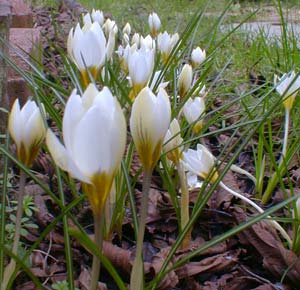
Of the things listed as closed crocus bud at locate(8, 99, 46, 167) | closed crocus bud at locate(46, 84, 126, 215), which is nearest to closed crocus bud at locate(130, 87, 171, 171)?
closed crocus bud at locate(46, 84, 126, 215)

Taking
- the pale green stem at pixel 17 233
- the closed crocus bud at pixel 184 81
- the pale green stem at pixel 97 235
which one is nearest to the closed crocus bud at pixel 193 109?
the closed crocus bud at pixel 184 81

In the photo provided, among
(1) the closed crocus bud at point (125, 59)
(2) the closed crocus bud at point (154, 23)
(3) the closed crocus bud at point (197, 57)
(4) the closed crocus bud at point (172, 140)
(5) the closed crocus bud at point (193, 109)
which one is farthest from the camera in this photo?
(2) the closed crocus bud at point (154, 23)

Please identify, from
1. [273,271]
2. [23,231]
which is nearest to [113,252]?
[23,231]

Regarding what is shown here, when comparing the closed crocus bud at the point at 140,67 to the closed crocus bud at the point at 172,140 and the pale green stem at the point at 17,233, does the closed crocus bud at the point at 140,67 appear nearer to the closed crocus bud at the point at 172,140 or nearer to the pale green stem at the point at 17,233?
the closed crocus bud at the point at 172,140

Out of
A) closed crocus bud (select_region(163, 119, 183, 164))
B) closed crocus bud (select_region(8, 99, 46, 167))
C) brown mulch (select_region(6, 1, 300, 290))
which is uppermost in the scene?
closed crocus bud (select_region(8, 99, 46, 167))

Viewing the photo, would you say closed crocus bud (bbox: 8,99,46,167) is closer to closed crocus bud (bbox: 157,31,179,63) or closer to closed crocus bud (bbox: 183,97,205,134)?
closed crocus bud (bbox: 183,97,205,134)

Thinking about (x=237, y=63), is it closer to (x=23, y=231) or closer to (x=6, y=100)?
(x=6, y=100)
